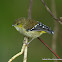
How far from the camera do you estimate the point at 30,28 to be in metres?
3.30

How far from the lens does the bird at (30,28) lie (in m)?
3.20

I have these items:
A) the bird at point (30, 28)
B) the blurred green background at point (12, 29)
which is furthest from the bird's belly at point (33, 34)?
the blurred green background at point (12, 29)

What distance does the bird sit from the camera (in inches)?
126

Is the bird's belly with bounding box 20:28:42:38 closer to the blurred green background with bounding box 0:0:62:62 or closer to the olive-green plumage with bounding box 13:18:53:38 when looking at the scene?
the olive-green plumage with bounding box 13:18:53:38

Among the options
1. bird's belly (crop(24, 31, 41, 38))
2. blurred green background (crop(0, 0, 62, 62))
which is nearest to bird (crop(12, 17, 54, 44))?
bird's belly (crop(24, 31, 41, 38))

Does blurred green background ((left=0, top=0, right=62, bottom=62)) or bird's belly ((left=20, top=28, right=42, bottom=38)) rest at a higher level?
blurred green background ((left=0, top=0, right=62, bottom=62))

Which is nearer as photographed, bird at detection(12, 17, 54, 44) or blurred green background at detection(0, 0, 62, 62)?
bird at detection(12, 17, 54, 44)

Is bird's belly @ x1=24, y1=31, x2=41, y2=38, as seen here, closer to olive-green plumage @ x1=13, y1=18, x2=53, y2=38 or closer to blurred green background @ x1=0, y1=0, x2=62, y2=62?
olive-green plumage @ x1=13, y1=18, x2=53, y2=38

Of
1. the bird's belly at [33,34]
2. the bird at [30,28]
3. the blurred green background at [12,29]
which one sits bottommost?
the bird's belly at [33,34]

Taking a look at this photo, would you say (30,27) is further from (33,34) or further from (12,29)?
(12,29)

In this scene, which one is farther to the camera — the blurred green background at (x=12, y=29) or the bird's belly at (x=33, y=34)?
the blurred green background at (x=12, y=29)

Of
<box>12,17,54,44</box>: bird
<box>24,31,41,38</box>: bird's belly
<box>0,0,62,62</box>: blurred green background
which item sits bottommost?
<box>24,31,41,38</box>: bird's belly

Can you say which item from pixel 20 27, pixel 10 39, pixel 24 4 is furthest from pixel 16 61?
pixel 24 4

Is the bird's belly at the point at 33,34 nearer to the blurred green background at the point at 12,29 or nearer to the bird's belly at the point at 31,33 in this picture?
the bird's belly at the point at 31,33
